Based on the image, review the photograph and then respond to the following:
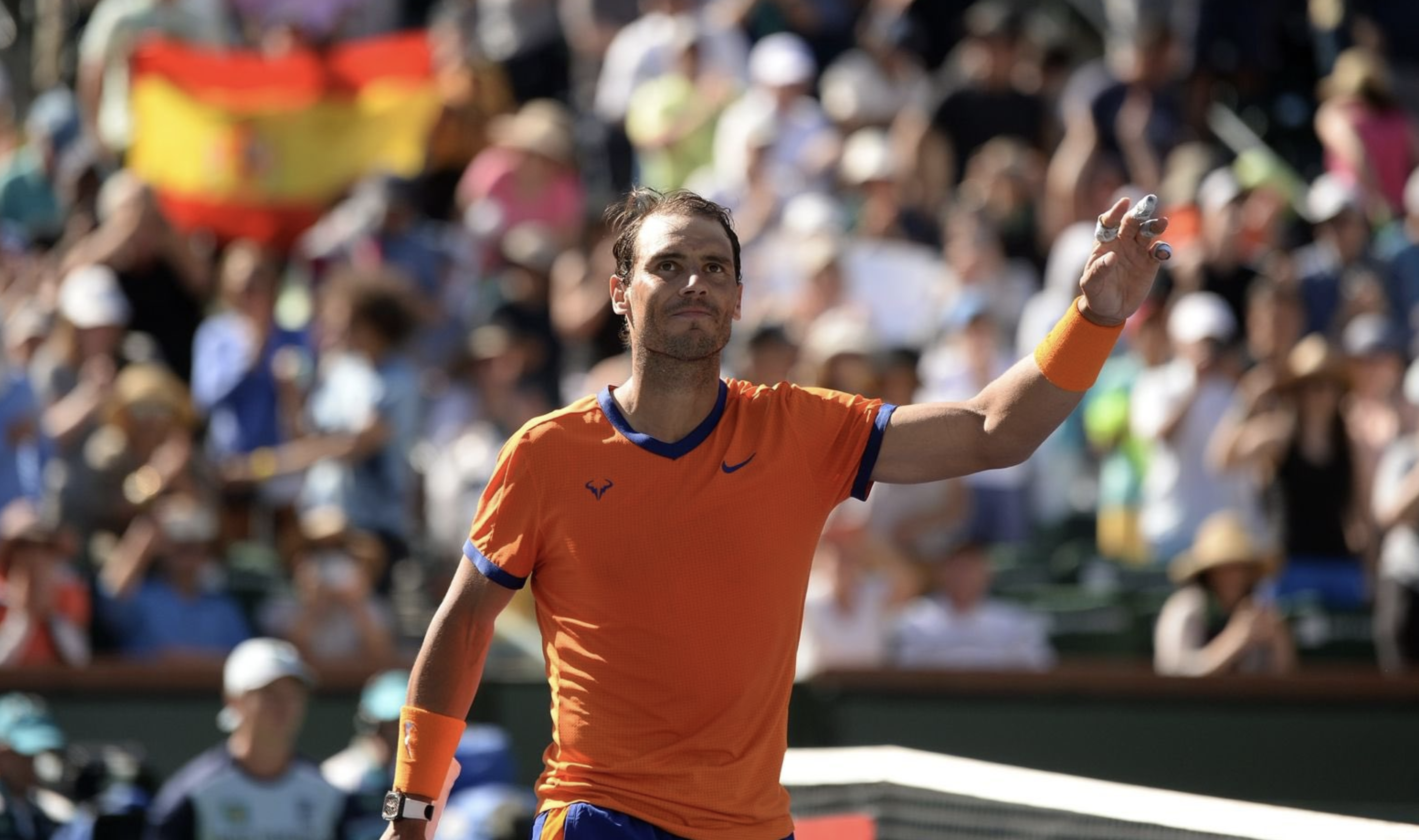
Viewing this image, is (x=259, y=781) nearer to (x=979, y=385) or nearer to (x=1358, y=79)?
(x=979, y=385)

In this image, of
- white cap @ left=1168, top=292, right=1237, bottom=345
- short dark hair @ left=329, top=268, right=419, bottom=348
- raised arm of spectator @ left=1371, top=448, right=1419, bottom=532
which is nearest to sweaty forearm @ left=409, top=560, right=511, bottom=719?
short dark hair @ left=329, top=268, right=419, bottom=348

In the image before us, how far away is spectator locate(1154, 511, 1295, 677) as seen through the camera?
9523 mm

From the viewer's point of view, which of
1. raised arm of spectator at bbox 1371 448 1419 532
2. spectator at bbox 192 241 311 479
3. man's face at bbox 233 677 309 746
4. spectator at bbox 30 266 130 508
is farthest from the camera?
spectator at bbox 192 241 311 479

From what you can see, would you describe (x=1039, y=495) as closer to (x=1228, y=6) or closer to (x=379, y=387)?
(x=379, y=387)

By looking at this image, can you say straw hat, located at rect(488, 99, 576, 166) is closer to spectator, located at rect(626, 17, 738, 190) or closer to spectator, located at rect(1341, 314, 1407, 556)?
spectator, located at rect(626, 17, 738, 190)

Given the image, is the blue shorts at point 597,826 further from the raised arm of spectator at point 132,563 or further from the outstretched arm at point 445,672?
the raised arm of spectator at point 132,563

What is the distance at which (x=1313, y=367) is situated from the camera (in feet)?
34.7

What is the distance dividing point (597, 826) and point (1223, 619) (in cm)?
581

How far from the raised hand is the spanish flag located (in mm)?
9757

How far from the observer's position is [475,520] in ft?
14.9

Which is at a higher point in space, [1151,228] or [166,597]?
[1151,228]

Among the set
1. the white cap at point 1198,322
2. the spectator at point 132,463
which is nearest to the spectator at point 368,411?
the spectator at point 132,463

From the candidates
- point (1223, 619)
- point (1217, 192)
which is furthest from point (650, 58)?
point (1223, 619)

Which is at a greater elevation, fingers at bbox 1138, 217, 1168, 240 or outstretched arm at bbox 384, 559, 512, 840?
fingers at bbox 1138, 217, 1168, 240
